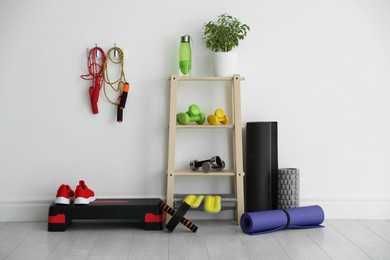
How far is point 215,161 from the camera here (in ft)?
11.2

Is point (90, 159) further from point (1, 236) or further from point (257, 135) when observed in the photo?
point (257, 135)

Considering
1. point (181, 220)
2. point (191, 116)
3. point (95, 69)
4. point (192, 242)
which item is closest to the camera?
point (192, 242)

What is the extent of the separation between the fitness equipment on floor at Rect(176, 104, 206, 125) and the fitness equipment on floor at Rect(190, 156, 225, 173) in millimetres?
251

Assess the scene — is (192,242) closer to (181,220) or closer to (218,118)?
(181,220)

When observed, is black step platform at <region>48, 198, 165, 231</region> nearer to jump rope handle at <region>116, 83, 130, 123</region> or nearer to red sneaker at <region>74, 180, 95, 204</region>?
red sneaker at <region>74, 180, 95, 204</region>

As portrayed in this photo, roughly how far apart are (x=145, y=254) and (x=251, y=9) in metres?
1.77

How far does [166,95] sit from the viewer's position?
11.7ft

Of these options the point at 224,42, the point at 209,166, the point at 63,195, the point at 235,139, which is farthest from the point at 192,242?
the point at 224,42

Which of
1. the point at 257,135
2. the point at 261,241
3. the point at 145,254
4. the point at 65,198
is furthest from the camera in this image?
the point at 257,135

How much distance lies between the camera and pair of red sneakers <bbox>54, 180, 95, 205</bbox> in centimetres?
324

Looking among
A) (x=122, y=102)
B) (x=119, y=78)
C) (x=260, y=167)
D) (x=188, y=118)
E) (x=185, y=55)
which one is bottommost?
(x=260, y=167)

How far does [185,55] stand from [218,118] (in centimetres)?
45

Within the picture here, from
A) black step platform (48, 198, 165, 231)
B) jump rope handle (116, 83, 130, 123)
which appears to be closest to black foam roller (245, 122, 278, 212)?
black step platform (48, 198, 165, 231)

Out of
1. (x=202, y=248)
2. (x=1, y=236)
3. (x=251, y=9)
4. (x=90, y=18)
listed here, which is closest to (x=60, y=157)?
(x=1, y=236)
